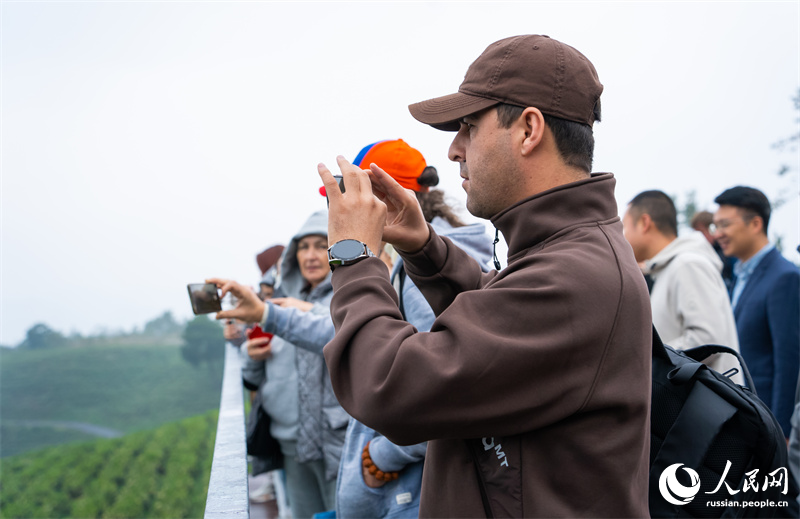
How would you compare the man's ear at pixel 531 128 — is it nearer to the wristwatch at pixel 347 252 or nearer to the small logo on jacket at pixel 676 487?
the wristwatch at pixel 347 252

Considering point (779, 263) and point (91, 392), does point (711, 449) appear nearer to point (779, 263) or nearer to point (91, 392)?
point (779, 263)

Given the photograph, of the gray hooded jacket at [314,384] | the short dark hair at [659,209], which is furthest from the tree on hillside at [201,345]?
the short dark hair at [659,209]

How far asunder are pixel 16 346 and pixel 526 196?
12253mm

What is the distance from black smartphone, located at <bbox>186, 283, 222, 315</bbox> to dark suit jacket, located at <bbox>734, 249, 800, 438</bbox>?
3265 mm

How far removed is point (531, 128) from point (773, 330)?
3.12 m

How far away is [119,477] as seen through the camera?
26.5 feet

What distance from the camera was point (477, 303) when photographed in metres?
1.09

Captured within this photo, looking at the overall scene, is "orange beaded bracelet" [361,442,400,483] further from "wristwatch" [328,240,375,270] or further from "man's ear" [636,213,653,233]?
"man's ear" [636,213,653,233]

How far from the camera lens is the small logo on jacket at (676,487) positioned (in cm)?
142

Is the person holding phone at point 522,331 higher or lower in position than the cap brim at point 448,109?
lower

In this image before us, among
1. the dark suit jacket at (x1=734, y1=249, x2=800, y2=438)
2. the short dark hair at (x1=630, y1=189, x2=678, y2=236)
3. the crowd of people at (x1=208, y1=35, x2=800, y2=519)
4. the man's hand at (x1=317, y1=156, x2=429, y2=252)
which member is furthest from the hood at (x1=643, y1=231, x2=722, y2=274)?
the man's hand at (x1=317, y1=156, x2=429, y2=252)

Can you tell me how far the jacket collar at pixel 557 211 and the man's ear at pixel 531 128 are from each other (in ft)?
0.37

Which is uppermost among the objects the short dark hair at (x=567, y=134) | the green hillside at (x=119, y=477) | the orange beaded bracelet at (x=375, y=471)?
the short dark hair at (x=567, y=134)

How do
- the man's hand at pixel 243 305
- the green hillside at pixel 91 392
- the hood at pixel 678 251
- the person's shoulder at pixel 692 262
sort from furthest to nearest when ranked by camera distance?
the green hillside at pixel 91 392
the hood at pixel 678 251
the person's shoulder at pixel 692 262
the man's hand at pixel 243 305
